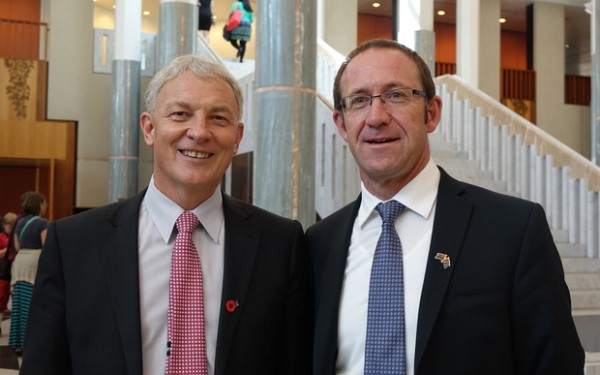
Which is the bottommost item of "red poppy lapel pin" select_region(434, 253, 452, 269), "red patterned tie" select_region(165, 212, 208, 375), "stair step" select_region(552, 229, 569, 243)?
"red patterned tie" select_region(165, 212, 208, 375)

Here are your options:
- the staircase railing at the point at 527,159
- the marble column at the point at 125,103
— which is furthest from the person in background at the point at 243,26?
the staircase railing at the point at 527,159

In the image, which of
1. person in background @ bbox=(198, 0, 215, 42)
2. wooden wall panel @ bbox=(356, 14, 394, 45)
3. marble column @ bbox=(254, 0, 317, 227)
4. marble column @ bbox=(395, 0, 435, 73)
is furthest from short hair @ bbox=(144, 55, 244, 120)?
wooden wall panel @ bbox=(356, 14, 394, 45)

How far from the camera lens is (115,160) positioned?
1367 centimetres

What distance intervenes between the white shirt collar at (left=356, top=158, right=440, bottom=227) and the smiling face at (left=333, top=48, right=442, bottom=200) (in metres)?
0.02

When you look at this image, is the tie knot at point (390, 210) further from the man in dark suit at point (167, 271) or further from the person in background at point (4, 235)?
the person in background at point (4, 235)

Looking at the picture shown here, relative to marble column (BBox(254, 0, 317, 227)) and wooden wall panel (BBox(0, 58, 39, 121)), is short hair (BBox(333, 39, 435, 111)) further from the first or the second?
wooden wall panel (BBox(0, 58, 39, 121))

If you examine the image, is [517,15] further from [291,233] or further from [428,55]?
[291,233]

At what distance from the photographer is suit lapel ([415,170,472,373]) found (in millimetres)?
1930

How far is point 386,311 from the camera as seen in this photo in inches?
78.6

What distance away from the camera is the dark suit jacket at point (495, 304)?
1.91 meters

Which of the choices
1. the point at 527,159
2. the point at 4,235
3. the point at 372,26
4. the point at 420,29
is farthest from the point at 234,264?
the point at 372,26

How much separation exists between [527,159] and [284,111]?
13.8ft

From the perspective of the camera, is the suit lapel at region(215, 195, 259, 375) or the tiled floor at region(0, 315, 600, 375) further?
the tiled floor at region(0, 315, 600, 375)

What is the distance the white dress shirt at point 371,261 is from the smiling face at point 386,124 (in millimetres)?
51
